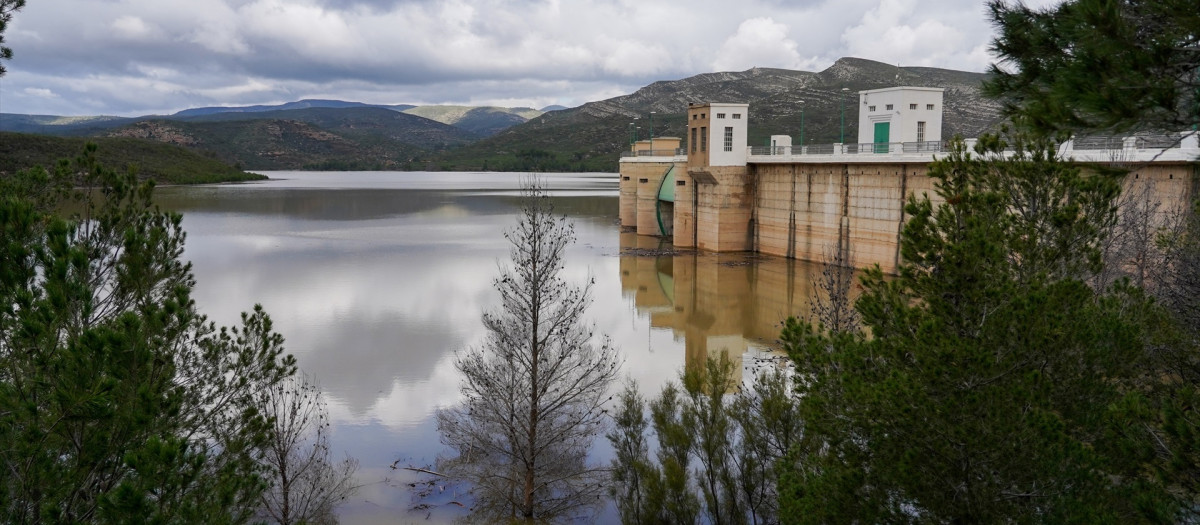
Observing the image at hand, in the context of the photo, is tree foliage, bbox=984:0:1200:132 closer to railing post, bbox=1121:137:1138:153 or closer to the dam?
railing post, bbox=1121:137:1138:153

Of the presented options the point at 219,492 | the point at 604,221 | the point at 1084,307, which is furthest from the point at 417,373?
the point at 604,221

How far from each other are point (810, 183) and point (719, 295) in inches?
336

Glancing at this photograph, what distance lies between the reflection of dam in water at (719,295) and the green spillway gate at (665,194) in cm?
500

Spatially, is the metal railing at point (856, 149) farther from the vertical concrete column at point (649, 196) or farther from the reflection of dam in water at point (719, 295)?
the vertical concrete column at point (649, 196)

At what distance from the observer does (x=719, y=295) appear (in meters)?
30.1

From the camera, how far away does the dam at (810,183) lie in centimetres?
3127

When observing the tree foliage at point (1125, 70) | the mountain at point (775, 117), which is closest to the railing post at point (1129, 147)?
the tree foliage at point (1125, 70)

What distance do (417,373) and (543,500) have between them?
302 inches

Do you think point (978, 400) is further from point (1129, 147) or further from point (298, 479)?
point (1129, 147)

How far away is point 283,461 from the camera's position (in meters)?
10.5

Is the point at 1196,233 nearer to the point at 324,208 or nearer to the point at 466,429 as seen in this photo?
the point at 466,429

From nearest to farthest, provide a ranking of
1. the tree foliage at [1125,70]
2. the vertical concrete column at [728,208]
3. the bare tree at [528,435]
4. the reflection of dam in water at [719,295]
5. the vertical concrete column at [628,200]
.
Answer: the tree foliage at [1125,70], the bare tree at [528,435], the reflection of dam in water at [719,295], the vertical concrete column at [728,208], the vertical concrete column at [628,200]

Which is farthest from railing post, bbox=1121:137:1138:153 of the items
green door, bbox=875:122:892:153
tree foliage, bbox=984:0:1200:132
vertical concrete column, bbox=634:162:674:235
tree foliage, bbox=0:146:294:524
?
vertical concrete column, bbox=634:162:674:235

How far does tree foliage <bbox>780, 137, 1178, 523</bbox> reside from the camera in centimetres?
627
